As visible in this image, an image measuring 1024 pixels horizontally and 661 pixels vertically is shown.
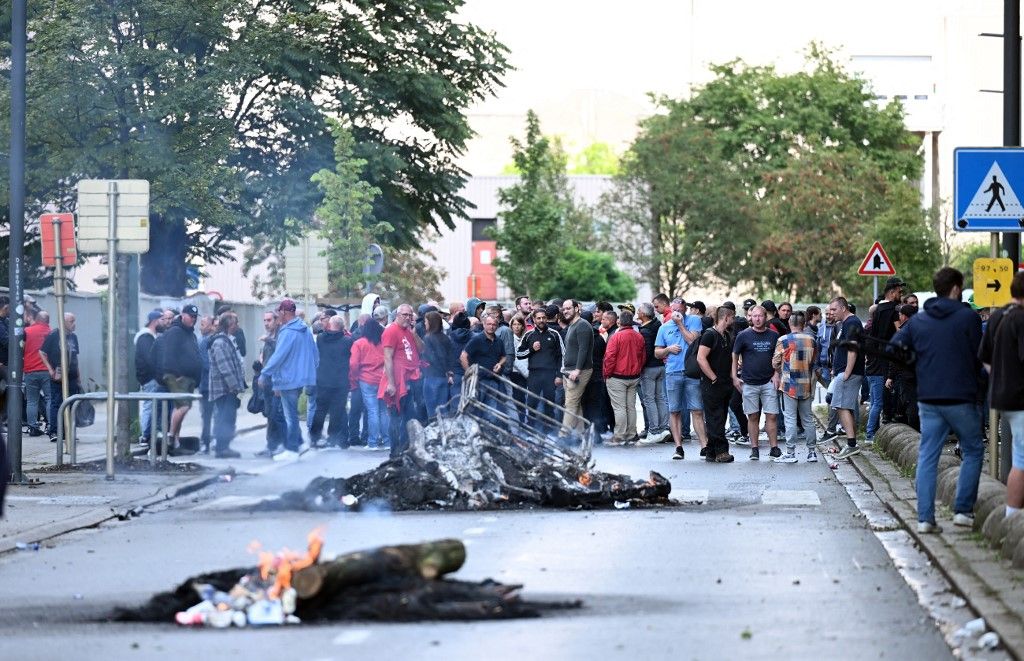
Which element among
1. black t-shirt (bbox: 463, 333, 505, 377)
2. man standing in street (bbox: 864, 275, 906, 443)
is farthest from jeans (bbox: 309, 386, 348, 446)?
man standing in street (bbox: 864, 275, 906, 443)

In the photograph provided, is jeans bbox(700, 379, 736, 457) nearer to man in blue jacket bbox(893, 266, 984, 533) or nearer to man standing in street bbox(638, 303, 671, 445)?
man standing in street bbox(638, 303, 671, 445)

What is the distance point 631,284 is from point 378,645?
71872 mm

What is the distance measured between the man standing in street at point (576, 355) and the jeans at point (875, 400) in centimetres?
335

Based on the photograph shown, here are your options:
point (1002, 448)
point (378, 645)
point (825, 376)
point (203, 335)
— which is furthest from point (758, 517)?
point (825, 376)

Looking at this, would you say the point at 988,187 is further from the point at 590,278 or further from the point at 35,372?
the point at 590,278

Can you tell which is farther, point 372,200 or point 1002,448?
point 372,200

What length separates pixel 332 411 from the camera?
24.4 meters

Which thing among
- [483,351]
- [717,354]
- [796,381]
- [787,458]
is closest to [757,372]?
[796,381]

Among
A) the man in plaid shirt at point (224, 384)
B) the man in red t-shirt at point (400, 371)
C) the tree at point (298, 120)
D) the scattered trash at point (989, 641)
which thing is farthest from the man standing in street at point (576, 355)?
the scattered trash at point (989, 641)

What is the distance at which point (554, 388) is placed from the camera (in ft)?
84.3

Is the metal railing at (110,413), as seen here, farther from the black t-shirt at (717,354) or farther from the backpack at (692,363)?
the backpack at (692,363)

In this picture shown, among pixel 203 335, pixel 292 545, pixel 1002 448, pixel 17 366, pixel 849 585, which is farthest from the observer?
pixel 203 335

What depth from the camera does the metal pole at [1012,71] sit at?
1912cm

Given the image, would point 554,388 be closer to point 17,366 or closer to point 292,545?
point 17,366
